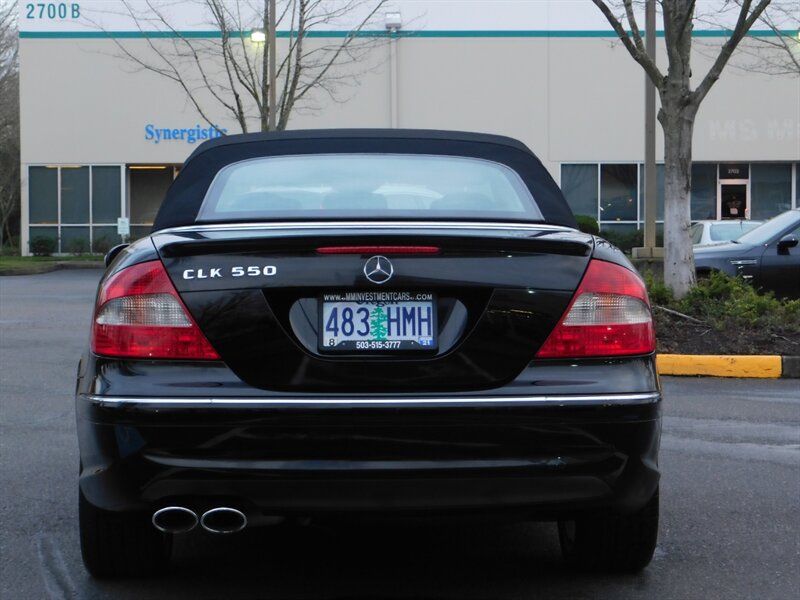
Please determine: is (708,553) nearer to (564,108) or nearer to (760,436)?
(760,436)

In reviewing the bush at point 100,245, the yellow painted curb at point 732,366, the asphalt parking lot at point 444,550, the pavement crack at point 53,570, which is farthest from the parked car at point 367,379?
the bush at point 100,245

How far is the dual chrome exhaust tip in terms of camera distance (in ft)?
10.7

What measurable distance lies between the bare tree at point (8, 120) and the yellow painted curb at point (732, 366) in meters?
29.4

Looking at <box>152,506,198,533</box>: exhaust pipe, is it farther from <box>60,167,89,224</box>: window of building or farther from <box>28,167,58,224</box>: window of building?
<box>28,167,58,224</box>: window of building

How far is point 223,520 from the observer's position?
3297 millimetres

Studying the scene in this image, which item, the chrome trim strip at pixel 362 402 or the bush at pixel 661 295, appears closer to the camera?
the chrome trim strip at pixel 362 402

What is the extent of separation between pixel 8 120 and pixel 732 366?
36420 mm

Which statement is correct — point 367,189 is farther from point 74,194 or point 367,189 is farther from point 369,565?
point 74,194

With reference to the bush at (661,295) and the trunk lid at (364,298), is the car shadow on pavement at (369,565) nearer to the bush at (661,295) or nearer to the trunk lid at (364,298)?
the trunk lid at (364,298)

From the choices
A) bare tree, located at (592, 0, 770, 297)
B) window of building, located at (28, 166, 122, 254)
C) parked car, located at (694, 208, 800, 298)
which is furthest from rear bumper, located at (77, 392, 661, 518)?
window of building, located at (28, 166, 122, 254)

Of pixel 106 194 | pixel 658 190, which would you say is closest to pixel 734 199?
pixel 658 190

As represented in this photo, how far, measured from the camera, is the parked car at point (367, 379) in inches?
126

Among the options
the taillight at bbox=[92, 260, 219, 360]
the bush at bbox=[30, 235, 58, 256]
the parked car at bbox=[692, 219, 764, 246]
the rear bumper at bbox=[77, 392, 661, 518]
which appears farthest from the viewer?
the bush at bbox=[30, 235, 58, 256]

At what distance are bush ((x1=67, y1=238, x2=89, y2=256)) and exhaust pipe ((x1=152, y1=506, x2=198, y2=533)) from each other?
109 ft
